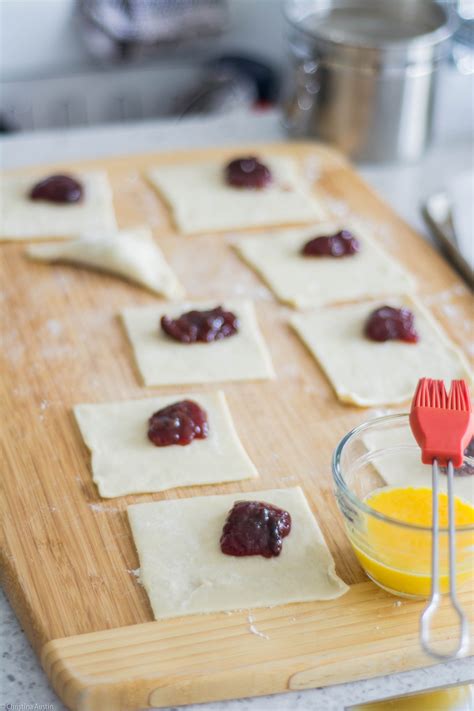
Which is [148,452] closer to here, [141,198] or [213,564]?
[213,564]

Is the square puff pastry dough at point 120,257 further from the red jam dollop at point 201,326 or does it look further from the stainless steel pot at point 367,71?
the stainless steel pot at point 367,71

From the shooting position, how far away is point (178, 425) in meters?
1.65

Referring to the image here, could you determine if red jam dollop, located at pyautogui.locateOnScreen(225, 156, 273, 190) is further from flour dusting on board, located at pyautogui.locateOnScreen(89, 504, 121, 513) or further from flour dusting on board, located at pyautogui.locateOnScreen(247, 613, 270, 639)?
flour dusting on board, located at pyautogui.locateOnScreen(247, 613, 270, 639)

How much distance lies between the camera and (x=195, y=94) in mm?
3338

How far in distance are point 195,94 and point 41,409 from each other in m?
1.87

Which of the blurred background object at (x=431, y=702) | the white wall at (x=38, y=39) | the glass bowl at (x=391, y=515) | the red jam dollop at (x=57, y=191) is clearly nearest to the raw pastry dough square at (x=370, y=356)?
the glass bowl at (x=391, y=515)

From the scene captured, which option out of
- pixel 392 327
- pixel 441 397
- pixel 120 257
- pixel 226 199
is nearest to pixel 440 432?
pixel 441 397

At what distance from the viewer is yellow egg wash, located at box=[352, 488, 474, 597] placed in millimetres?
1264

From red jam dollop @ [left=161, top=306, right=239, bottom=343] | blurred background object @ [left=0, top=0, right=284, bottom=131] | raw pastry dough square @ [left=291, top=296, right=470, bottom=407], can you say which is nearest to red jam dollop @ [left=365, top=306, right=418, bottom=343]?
raw pastry dough square @ [left=291, top=296, right=470, bottom=407]

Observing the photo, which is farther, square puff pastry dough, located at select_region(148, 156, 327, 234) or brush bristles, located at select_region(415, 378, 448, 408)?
square puff pastry dough, located at select_region(148, 156, 327, 234)

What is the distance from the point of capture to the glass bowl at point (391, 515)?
1.27 metres

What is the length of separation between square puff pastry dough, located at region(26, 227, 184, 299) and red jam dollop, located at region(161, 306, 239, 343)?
7.0 inches

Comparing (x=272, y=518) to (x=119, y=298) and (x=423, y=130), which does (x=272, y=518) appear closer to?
(x=119, y=298)

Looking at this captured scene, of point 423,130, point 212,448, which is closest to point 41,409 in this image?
point 212,448
